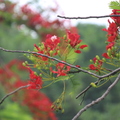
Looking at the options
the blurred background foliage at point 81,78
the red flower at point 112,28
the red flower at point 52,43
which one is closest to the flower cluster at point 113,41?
the red flower at point 112,28

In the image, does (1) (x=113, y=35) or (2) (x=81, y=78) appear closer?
(1) (x=113, y=35)

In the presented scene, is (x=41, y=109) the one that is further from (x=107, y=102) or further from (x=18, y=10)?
(x=107, y=102)

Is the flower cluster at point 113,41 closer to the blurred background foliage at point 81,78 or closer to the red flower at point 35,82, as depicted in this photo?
the red flower at point 35,82

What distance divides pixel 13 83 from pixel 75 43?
400 cm

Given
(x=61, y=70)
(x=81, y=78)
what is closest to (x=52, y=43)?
(x=61, y=70)

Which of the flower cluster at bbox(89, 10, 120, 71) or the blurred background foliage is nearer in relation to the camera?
the flower cluster at bbox(89, 10, 120, 71)

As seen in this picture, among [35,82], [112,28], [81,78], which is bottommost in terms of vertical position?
[35,82]

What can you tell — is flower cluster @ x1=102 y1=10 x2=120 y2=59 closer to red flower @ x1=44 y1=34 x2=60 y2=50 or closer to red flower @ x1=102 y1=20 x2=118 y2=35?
red flower @ x1=102 y1=20 x2=118 y2=35

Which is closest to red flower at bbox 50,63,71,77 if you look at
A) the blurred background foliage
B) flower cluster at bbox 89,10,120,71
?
flower cluster at bbox 89,10,120,71

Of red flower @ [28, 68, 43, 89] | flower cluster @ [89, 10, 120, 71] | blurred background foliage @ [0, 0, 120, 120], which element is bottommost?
red flower @ [28, 68, 43, 89]

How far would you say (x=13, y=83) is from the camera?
16.5 feet

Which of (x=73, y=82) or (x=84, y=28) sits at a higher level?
(x=84, y=28)

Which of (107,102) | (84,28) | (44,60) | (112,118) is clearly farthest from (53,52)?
(84,28)

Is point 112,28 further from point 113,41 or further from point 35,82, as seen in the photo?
point 35,82
